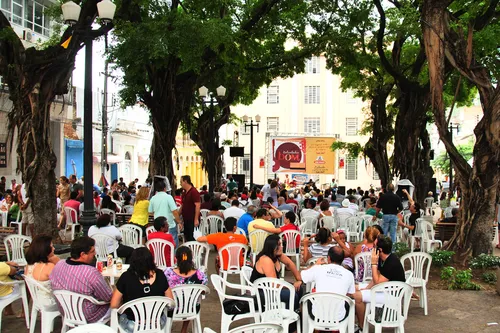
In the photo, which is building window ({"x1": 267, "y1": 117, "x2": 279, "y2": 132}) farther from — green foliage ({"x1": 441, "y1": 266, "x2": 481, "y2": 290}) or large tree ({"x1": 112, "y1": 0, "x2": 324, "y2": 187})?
green foliage ({"x1": 441, "y1": 266, "x2": 481, "y2": 290})

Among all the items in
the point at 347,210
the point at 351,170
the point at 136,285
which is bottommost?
the point at 136,285

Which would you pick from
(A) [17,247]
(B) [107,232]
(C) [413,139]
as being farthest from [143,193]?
(C) [413,139]

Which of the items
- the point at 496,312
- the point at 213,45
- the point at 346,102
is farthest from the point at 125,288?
the point at 346,102

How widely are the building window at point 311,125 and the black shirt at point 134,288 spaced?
43156 millimetres

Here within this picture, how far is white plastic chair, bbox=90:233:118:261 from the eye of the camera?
348 inches

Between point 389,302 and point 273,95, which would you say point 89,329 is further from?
point 273,95

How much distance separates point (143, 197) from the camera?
1069 cm

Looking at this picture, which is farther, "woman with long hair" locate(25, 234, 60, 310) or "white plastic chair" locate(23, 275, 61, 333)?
"woman with long hair" locate(25, 234, 60, 310)

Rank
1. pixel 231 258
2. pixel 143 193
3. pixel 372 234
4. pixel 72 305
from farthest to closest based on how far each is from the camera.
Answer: pixel 143 193
pixel 231 258
pixel 372 234
pixel 72 305

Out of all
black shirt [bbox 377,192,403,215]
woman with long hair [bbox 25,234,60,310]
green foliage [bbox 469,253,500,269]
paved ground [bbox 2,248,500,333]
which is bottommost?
paved ground [bbox 2,248,500,333]

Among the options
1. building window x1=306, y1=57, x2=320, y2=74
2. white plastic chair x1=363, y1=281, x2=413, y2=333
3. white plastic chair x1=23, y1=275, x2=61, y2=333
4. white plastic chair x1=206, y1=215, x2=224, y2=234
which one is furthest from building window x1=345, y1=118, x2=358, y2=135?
white plastic chair x1=23, y1=275, x2=61, y2=333

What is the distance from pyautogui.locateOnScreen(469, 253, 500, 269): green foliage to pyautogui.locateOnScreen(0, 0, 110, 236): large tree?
8231mm

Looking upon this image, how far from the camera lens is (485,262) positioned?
9.86 metres

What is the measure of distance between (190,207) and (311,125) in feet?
124
